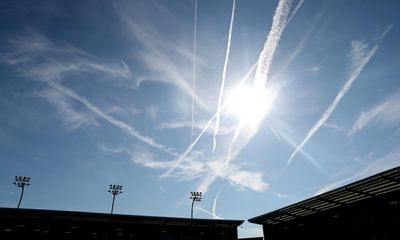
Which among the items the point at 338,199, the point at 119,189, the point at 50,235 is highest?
the point at 119,189

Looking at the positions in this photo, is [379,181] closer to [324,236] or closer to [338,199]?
[338,199]

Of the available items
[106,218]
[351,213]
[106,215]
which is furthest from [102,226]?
[351,213]

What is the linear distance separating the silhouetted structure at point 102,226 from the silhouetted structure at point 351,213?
24.1 ft

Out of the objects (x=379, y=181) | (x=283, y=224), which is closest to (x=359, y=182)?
(x=379, y=181)

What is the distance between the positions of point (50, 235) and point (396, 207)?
30704 millimetres

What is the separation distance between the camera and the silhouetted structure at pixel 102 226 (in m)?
28.7

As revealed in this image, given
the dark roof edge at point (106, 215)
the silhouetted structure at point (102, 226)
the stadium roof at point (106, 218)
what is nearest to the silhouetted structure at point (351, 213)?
the dark roof edge at point (106, 215)

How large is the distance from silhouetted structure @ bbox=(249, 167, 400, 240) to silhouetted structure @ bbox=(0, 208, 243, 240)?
7.34 meters

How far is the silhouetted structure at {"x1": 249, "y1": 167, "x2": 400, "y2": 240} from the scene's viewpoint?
18.7 metres

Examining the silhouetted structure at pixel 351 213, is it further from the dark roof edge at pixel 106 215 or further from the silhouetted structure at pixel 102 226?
the silhouetted structure at pixel 102 226

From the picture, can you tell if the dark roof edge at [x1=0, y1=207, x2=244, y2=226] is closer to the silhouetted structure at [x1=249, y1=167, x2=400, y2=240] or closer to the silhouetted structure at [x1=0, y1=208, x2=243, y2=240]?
the silhouetted structure at [x1=0, y1=208, x2=243, y2=240]

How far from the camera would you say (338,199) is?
21.5m

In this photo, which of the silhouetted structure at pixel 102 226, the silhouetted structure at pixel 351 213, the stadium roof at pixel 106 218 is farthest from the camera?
the silhouetted structure at pixel 102 226

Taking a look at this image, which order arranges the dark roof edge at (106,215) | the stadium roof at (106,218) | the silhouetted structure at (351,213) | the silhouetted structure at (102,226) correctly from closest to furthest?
the silhouetted structure at (351,213) < the dark roof edge at (106,215) < the stadium roof at (106,218) < the silhouetted structure at (102,226)
